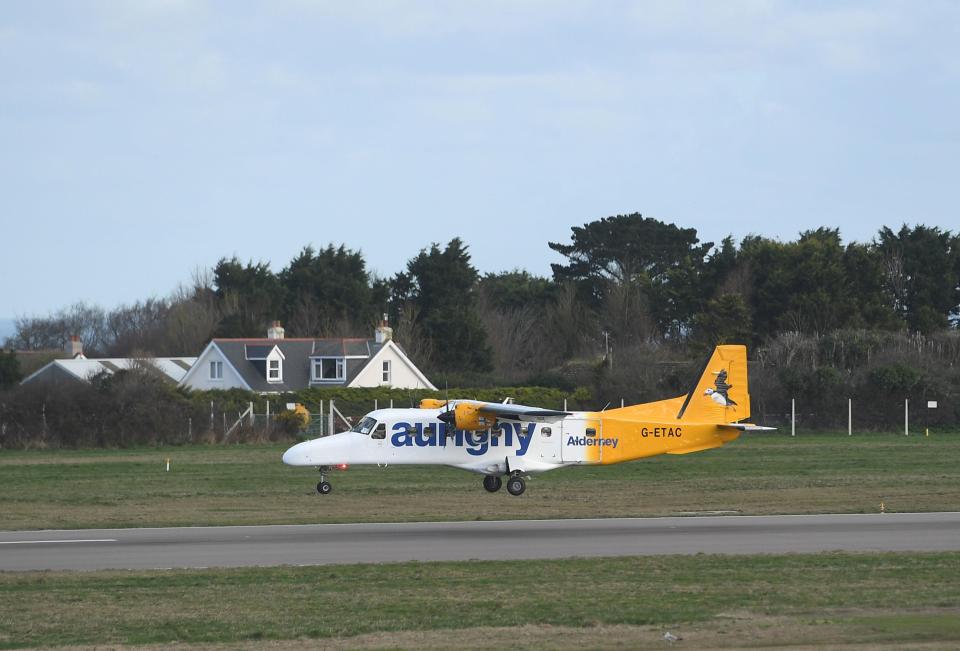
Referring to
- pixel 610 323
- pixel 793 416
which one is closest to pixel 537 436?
pixel 793 416

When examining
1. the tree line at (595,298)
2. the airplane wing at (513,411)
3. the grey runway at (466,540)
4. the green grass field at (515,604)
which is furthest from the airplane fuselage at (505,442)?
the tree line at (595,298)

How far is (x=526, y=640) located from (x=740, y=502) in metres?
17.2

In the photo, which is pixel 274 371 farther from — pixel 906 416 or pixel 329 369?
pixel 906 416

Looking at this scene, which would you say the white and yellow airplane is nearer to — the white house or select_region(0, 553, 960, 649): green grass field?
select_region(0, 553, 960, 649): green grass field

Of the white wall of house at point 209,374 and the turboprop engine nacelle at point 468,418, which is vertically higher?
the white wall of house at point 209,374

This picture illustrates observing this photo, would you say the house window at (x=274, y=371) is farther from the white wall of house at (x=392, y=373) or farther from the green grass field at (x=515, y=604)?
the green grass field at (x=515, y=604)

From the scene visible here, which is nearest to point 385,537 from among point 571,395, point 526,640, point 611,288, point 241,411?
point 526,640

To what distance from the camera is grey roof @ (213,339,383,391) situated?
68.0m

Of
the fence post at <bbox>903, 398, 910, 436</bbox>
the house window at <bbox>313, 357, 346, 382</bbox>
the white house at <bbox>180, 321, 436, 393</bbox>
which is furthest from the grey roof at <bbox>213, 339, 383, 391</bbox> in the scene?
the fence post at <bbox>903, 398, 910, 436</bbox>

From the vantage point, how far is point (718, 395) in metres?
30.1

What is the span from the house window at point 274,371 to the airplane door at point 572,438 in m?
40.4

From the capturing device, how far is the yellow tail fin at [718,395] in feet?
98.6

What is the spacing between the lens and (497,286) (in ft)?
335

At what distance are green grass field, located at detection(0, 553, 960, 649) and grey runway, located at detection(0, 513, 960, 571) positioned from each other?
117 cm
